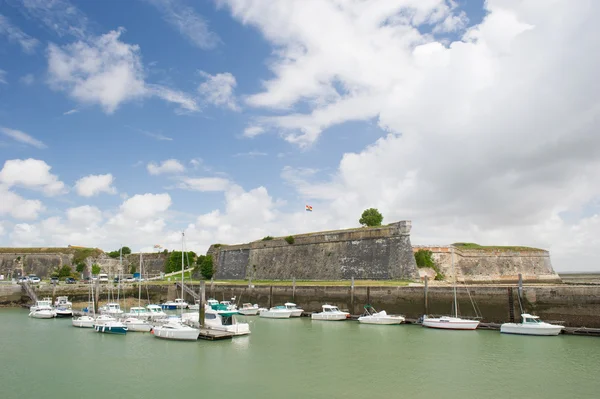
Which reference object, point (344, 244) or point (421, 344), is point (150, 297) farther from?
point (421, 344)

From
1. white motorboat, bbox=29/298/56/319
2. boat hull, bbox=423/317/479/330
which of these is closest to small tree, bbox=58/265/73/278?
white motorboat, bbox=29/298/56/319

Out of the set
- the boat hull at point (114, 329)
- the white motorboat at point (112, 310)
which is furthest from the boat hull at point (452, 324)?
the white motorboat at point (112, 310)

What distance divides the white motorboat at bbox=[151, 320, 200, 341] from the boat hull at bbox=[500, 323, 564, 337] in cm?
1437

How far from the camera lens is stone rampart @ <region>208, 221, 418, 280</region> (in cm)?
3111

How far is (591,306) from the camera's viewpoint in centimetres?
1872

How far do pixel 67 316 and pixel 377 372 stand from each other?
24.5 meters

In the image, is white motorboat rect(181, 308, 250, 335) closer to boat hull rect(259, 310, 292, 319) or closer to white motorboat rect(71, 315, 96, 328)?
white motorboat rect(71, 315, 96, 328)

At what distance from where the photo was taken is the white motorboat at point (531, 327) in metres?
18.6

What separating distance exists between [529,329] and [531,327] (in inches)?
6.1

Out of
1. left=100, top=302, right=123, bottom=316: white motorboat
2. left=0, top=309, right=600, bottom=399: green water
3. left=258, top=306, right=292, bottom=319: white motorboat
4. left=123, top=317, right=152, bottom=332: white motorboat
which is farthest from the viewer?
left=258, top=306, right=292, bottom=319: white motorboat

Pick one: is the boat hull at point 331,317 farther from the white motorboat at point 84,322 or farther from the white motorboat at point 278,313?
the white motorboat at point 84,322

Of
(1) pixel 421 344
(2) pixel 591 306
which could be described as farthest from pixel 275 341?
(2) pixel 591 306

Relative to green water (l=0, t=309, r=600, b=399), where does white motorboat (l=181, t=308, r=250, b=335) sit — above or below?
above

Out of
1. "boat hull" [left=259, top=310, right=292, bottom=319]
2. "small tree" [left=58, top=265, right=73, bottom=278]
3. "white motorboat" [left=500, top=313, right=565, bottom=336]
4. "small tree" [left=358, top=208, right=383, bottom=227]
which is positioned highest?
"small tree" [left=358, top=208, right=383, bottom=227]
